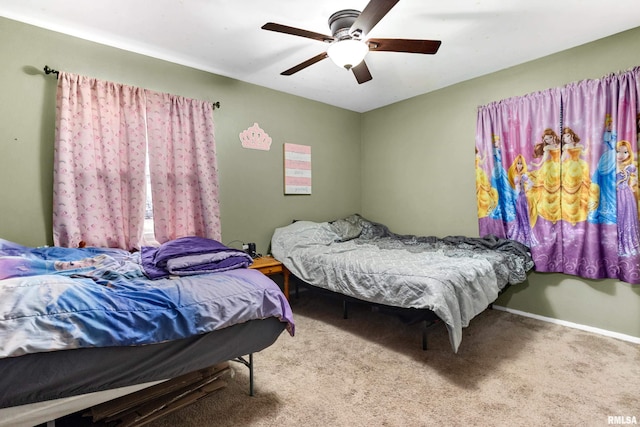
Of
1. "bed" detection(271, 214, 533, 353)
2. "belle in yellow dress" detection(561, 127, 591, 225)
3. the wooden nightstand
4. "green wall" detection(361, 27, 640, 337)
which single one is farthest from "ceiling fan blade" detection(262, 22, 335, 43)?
"belle in yellow dress" detection(561, 127, 591, 225)

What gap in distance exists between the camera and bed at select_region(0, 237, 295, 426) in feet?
3.44

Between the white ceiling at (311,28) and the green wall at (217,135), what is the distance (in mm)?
124

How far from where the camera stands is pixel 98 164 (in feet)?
8.31

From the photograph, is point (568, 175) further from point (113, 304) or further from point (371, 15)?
point (113, 304)

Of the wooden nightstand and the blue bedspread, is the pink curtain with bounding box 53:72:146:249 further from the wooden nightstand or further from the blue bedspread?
the wooden nightstand

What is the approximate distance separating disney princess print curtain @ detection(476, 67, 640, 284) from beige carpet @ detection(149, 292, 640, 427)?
28.7 inches

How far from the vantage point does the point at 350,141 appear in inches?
176

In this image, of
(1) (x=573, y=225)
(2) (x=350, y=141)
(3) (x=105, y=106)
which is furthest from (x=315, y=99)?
(1) (x=573, y=225)

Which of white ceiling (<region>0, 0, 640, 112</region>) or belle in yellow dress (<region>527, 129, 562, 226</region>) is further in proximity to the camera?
belle in yellow dress (<region>527, 129, 562, 226</region>)

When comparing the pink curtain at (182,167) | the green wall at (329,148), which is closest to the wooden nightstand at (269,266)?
the green wall at (329,148)

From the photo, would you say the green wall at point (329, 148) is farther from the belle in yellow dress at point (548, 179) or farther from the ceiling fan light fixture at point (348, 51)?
the ceiling fan light fixture at point (348, 51)

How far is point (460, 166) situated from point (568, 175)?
3.29ft

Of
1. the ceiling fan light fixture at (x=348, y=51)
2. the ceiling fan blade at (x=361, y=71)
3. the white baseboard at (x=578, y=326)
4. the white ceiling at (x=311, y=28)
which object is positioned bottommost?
the white baseboard at (x=578, y=326)

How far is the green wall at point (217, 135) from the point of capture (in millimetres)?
2275
